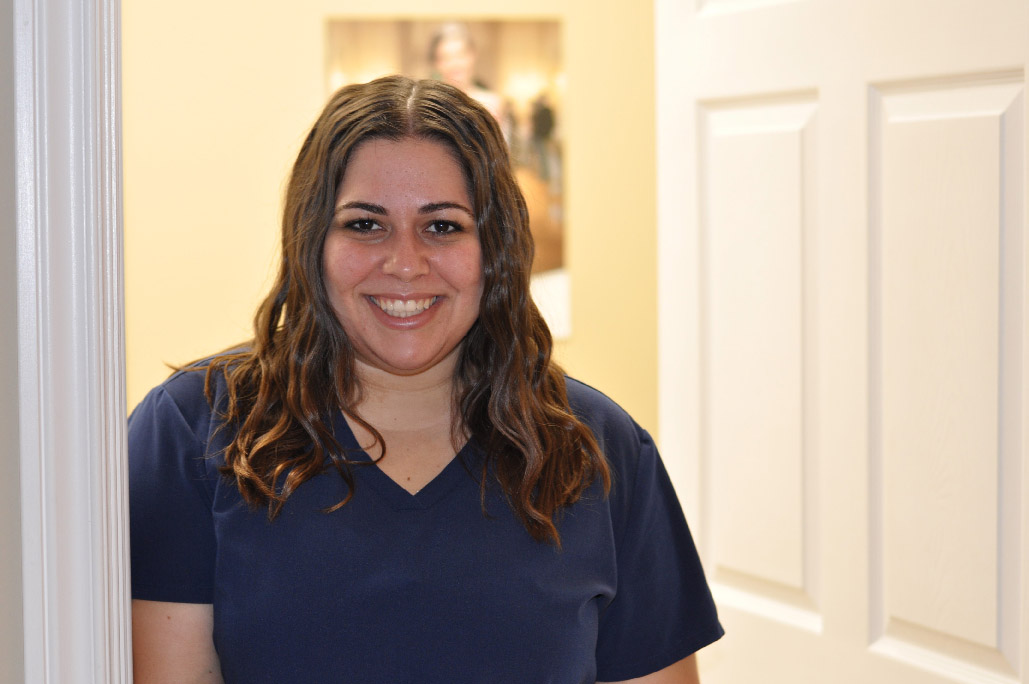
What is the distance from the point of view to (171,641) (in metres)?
1.17

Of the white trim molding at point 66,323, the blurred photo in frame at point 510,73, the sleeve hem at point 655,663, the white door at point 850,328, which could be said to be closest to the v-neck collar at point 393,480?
the sleeve hem at point 655,663

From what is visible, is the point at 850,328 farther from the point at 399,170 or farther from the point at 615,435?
the point at 399,170

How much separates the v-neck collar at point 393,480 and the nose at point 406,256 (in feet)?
0.64

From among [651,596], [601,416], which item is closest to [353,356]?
[601,416]

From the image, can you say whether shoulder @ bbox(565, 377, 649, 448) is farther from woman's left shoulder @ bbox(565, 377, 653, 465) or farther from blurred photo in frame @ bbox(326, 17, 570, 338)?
blurred photo in frame @ bbox(326, 17, 570, 338)

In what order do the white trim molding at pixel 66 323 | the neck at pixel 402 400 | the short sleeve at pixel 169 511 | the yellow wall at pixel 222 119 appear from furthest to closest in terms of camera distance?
the yellow wall at pixel 222 119
the neck at pixel 402 400
the short sleeve at pixel 169 511
the white trim molding at pixel 66 323

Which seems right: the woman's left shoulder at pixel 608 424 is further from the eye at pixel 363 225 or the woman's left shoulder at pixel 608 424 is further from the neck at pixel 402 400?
the eye at pixel 363 225

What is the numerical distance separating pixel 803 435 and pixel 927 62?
57 centimetres

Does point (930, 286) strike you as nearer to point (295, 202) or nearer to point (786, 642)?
point (786, 642)

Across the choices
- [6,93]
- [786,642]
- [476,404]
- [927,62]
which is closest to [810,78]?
[927,62]

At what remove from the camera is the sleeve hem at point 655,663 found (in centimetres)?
138

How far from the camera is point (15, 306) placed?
75 centimetres

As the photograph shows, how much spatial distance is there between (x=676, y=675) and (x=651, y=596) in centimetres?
11

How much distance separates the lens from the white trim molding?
743 millimetres
